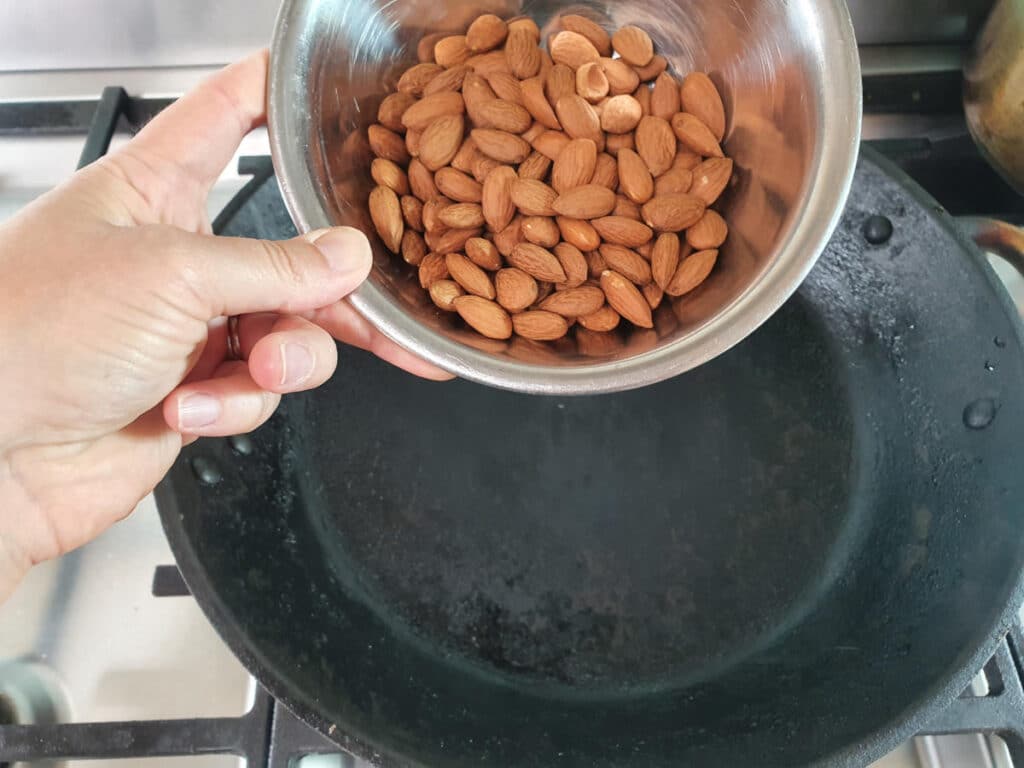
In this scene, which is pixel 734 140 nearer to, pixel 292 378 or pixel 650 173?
pixel 650 173

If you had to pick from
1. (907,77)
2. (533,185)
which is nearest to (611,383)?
(533,185)

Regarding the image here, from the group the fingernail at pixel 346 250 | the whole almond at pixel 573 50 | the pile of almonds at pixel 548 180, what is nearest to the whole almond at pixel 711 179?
the pile of almonds at pixel 548 180

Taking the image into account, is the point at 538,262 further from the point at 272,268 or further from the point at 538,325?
the point at 272,268

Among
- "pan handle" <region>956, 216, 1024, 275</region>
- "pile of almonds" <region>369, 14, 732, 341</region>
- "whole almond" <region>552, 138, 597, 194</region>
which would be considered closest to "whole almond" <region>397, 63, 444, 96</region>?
"pile of almonds" <region>369, 14, 732, 341</region>

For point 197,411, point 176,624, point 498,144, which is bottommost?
point 176,624

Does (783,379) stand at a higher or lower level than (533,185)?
lower

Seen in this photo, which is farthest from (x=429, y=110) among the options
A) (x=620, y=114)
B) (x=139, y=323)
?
(x=139, y=323)

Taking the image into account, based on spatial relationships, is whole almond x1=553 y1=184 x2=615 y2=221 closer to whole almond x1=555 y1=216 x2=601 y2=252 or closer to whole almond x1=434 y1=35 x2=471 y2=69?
whole almond x1=555 y1=216 x2=601 y2=252

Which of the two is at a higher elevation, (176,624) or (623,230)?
(623,230)
